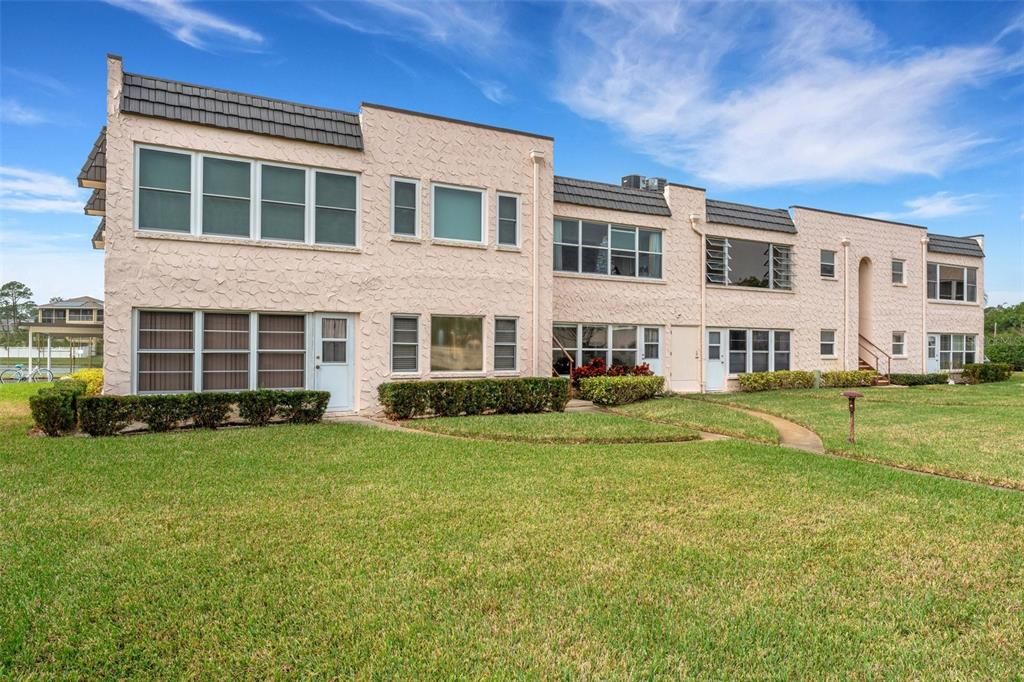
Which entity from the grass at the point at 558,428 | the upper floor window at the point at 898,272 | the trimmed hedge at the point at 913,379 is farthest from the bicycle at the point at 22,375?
the upper floor window at the point at 898,272

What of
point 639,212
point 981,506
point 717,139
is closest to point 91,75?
point 639,212

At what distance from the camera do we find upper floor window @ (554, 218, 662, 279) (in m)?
17.2

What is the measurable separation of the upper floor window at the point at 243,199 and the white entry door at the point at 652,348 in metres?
9.91

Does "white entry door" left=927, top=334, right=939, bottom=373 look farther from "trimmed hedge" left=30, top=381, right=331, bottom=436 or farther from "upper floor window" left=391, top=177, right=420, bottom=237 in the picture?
"trimmed hedge" left=30, top=381, right=331, bottom=436

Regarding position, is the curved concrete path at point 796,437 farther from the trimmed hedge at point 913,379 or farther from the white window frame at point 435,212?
the trimmed hedge at point 913,379

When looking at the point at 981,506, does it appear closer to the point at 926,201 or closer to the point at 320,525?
the point at 320,525

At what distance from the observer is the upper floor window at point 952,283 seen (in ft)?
83.5

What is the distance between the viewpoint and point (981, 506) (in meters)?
5.96

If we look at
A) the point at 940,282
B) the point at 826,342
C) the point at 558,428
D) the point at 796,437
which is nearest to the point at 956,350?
the point at 940,282

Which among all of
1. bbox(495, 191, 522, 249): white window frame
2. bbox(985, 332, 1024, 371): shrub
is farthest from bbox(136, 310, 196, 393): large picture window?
bbox(985, 332, 1024, 371): shrub

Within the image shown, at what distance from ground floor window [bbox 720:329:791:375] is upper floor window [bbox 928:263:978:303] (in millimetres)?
9800

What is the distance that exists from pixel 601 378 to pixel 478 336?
3.58 metres

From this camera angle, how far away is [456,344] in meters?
14.1

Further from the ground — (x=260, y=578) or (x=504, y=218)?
(x=504, y=218)
